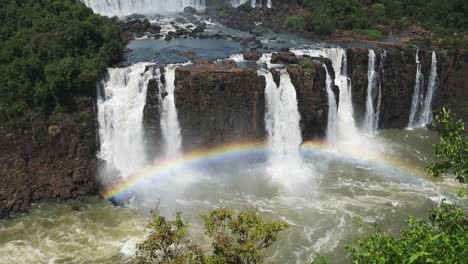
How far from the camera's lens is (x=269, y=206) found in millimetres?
22328

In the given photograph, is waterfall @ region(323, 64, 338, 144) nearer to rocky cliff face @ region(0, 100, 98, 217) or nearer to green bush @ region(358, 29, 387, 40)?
green bush @ region(358, 29, 387, 40)

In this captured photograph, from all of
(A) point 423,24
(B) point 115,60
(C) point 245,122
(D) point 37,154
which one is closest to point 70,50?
(B) point 115,60

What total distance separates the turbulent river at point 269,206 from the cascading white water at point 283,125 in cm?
74

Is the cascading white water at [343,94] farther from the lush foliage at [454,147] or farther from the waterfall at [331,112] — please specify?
the lush foliage at [454,147]

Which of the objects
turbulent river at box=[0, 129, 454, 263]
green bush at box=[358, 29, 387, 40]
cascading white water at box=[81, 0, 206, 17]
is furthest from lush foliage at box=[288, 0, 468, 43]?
turbulent river at box=[0, 129, 454, 263]

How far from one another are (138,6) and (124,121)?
21512 mm

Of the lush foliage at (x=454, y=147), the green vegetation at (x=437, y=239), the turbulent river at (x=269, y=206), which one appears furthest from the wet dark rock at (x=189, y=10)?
the lush foliage at (x=454, y=147)

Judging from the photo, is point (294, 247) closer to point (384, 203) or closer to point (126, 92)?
point (384, 203)

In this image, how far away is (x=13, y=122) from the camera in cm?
2416

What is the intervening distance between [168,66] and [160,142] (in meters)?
4.07

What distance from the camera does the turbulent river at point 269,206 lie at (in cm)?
1947

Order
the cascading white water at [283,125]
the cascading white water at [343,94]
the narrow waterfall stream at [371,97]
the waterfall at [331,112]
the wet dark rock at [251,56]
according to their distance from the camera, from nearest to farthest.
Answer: the cascading white water at [283,125]
the waterfall at [331,112]
the wet dark rock at [251,56]
the cascading white water at [343,94]
the narrow waterfall stream at [371,97]

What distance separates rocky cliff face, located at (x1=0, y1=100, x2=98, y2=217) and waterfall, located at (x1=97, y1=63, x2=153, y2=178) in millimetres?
662

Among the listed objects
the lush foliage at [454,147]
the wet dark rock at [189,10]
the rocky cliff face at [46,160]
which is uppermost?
the wet dark rock at [189,10]
